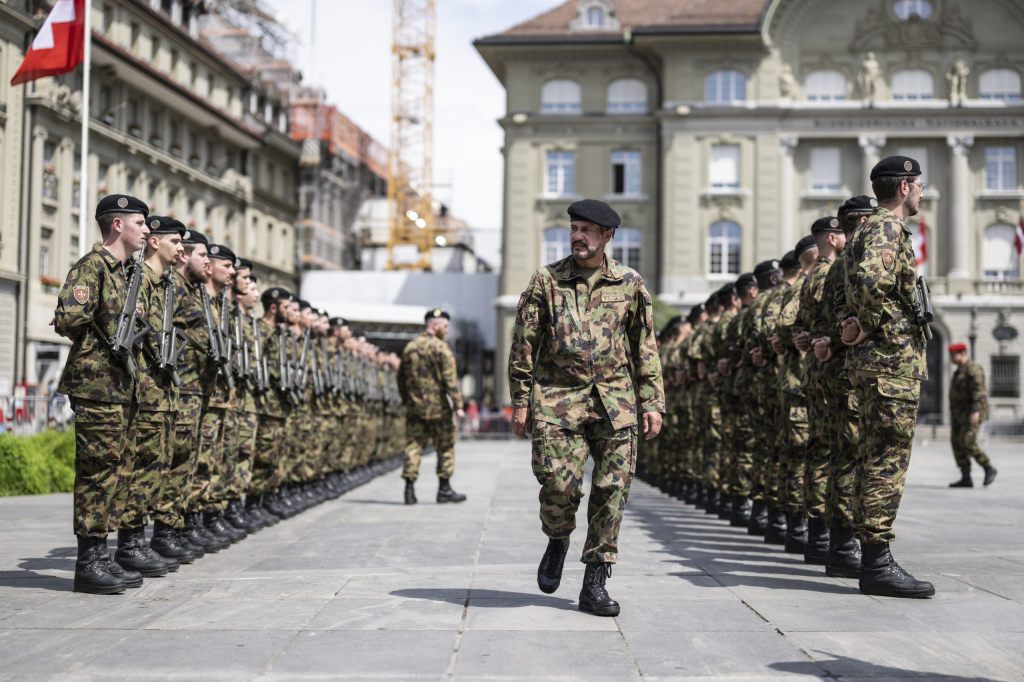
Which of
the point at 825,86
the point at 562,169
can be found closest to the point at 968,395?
the point at 825,86

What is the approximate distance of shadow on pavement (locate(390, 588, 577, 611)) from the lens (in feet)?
23.6

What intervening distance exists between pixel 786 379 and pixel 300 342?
6122 millimetres

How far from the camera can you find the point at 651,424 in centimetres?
694

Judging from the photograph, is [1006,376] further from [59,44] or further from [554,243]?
[59,44]

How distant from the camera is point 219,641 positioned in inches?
239

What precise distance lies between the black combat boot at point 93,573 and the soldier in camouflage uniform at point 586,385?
253 cm

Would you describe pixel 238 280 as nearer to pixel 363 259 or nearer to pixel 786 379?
pixel 786 379

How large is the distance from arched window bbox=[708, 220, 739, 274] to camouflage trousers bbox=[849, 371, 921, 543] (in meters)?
49.1

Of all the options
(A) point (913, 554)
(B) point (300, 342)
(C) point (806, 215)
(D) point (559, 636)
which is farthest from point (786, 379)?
(C) point (806, 215)

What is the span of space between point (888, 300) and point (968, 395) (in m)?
12.7

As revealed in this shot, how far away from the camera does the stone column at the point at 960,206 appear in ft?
179

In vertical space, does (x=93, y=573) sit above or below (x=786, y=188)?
below

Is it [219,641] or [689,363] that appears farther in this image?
[689,363]

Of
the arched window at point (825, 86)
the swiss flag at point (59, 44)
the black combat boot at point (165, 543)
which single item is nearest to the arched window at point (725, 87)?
the arched window at point (825, 86)
